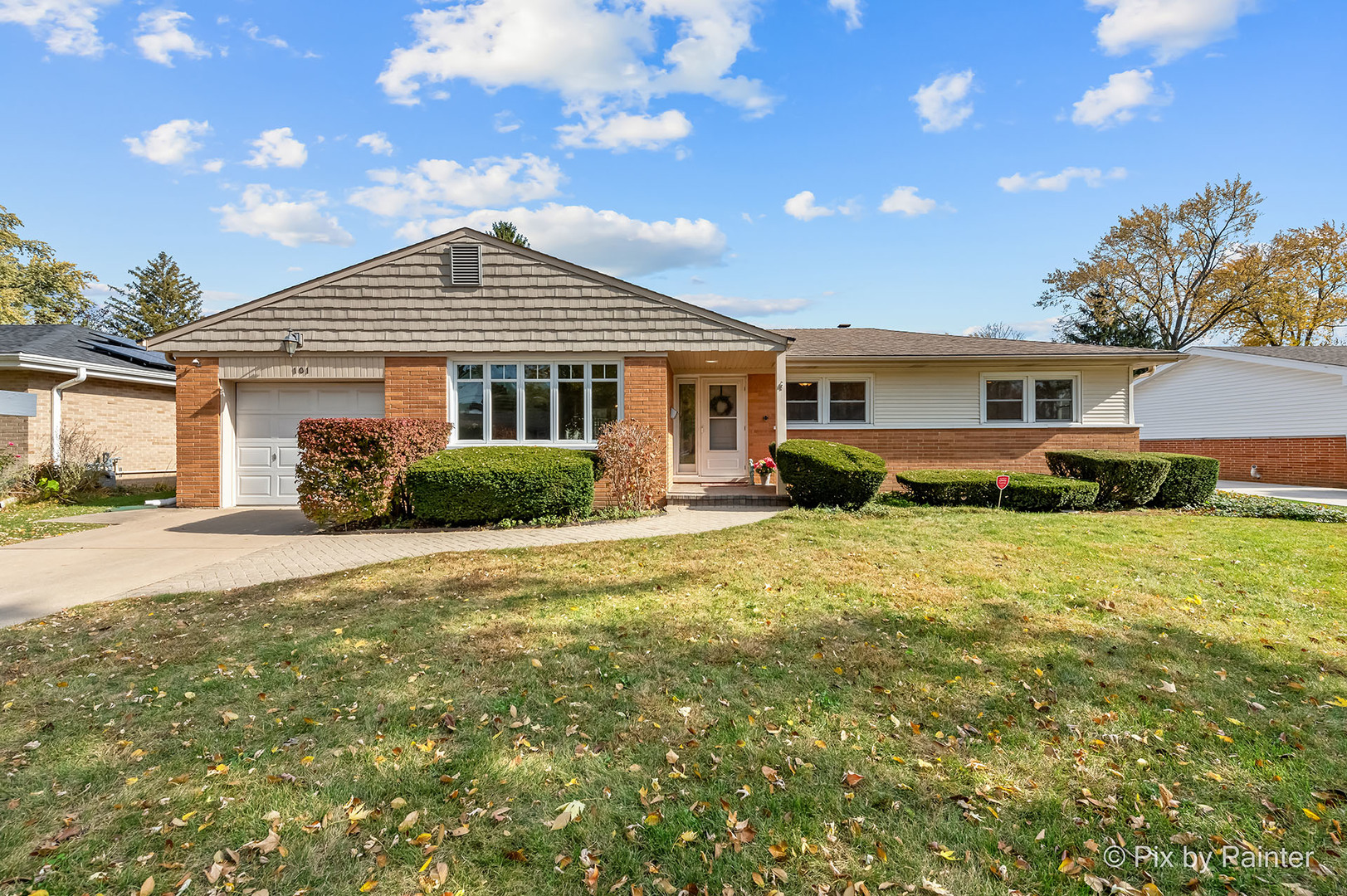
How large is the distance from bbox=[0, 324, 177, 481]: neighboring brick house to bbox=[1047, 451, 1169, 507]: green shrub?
63.1 ft

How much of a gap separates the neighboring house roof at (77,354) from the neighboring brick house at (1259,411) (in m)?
28.4

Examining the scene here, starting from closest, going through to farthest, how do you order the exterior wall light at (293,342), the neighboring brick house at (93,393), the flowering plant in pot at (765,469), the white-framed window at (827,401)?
1. the exterior wall light at (293,342)
2. the flowering plant in pot at (765,469)
3. the neighboring brick house at (93,393)
4. the white-framed window at (827,401)

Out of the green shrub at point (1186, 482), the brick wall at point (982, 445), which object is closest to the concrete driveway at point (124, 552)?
the brick wall at point (982, 445)

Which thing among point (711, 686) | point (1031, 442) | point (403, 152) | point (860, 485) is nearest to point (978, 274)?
point (1031, 442)

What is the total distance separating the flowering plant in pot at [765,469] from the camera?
12.1 metres

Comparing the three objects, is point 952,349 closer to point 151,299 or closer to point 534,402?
point 534,402

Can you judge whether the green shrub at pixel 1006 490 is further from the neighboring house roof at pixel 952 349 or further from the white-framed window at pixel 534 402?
the white-framed window at pixel 534 402

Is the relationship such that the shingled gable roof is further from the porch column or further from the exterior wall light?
→ the exterior wall light

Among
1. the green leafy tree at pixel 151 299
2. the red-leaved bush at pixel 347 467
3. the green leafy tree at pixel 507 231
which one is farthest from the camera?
the green leafy tree at pixel 151 299

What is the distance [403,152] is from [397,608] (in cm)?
1014

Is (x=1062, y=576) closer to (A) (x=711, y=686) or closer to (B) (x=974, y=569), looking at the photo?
(B) (x=974, y=569)

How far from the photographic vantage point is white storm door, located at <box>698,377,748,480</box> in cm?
1357

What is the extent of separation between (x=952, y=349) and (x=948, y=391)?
0.91 metres

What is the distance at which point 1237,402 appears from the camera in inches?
730
